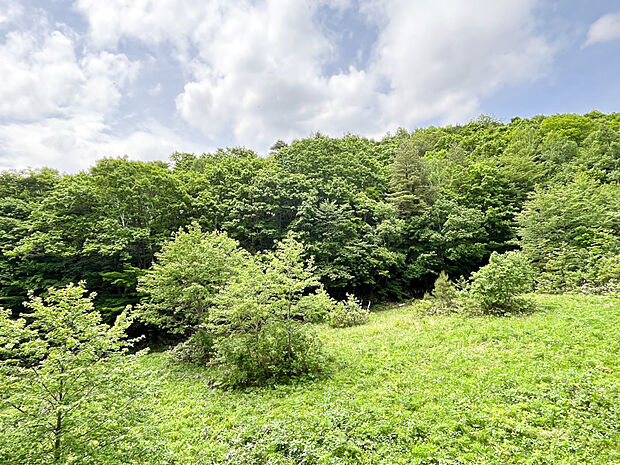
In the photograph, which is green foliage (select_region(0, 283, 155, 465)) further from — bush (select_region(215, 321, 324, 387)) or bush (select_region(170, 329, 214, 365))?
bush (select_region(170, 329, 214, 365))

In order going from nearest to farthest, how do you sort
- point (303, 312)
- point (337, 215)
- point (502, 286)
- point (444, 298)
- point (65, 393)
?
point (65, 393) → point (303, 312) → point (502, 286) → point (444, 298) → point (337, 215)

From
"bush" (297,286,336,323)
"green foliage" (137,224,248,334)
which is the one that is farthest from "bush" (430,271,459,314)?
"green foliage" (137,224,248,334)

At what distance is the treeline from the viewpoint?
50.5 ft

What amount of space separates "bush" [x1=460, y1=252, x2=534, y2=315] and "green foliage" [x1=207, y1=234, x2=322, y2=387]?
661 cm

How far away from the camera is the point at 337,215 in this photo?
2023cm

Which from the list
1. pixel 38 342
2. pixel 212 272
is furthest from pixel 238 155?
pixel 38 342

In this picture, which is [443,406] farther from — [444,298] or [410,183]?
[410,183]

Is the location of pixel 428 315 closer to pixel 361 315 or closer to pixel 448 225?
pixel 361 315

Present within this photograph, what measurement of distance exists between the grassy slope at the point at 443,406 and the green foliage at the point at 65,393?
4.11 ft

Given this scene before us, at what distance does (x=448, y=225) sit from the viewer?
21.1m

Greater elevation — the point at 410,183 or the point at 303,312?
the point at 410,183

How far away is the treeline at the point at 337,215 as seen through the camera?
15398mm

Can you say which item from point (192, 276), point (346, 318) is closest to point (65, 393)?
point (192, 276)

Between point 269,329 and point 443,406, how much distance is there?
442 cm
